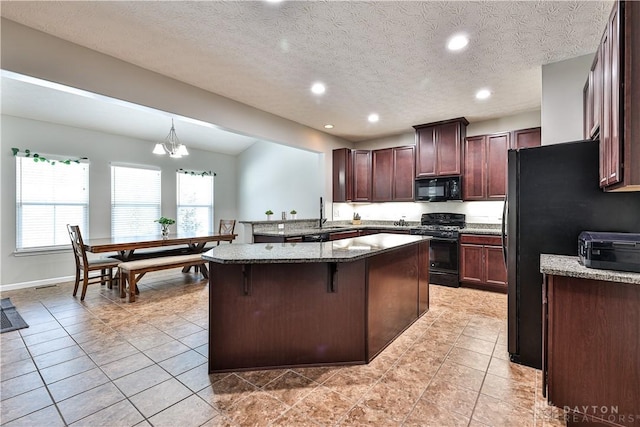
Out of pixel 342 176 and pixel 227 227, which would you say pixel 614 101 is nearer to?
pixel 342 176

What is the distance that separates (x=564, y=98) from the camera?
294 cm

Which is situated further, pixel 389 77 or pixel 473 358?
pixel 389 77

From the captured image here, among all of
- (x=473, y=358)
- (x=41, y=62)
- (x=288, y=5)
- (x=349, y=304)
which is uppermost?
(x=288, y=5)

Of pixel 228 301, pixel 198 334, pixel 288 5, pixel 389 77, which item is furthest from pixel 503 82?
pixel 198 334

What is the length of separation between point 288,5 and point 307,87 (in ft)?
4.77

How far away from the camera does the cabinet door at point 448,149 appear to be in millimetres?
4812

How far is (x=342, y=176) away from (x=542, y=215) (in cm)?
401

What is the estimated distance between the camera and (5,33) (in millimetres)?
2357

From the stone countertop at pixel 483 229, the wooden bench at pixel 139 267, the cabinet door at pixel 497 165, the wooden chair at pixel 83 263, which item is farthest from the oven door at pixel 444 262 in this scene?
the wooden chair at pixel 83 263

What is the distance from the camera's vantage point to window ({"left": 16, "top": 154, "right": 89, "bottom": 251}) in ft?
15.1

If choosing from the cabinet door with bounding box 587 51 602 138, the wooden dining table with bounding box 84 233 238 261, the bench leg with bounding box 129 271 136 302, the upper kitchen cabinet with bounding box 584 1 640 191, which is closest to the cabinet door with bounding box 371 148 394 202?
the wooden dining table with bounding box 84 233 238 261

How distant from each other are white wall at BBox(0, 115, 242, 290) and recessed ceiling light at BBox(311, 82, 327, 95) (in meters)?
4.28

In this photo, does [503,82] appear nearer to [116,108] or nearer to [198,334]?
[198,334]

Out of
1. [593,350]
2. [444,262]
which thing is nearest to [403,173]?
[444,262]
